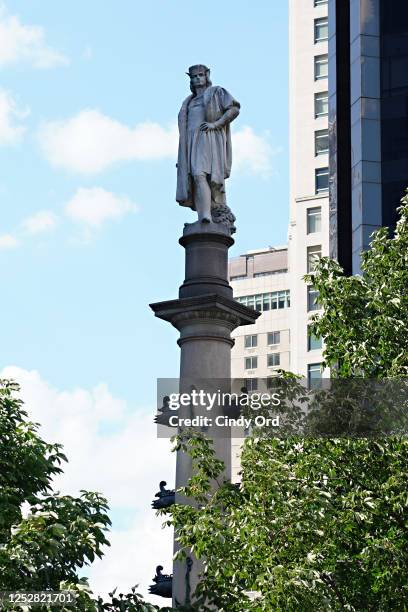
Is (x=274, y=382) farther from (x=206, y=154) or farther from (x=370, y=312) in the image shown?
(x=206, y=154)

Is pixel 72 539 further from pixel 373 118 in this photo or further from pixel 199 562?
pixel 373 118

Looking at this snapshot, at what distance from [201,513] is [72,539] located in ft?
8.62

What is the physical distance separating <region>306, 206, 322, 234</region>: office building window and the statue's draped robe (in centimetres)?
7522

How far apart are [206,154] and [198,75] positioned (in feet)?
4.80

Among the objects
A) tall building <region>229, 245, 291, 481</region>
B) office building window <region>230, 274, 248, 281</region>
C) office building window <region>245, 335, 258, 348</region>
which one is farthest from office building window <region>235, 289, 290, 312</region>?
office building window <region>230, 274, 248, 281</region>

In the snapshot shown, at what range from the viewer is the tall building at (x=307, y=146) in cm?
10319

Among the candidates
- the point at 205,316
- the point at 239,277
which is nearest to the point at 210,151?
the point at 205,316

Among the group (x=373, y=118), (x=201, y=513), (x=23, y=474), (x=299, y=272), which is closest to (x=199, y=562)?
(x=201, y=513)

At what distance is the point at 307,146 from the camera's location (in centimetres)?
10338

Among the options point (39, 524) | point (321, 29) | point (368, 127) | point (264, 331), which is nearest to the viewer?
point (39, 524)

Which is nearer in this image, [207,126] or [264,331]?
[207,126]

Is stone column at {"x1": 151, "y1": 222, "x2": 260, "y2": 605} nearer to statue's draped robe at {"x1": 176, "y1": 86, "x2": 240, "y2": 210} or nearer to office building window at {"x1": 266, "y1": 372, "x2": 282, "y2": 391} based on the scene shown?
office building window at {"x1": 266, "y1": 372, "x2": 282, "y2": 391}

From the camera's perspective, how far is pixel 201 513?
2588 cm

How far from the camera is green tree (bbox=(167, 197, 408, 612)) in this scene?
81.9 feet
